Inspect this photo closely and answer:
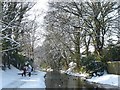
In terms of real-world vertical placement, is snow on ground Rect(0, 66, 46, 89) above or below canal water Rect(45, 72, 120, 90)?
above

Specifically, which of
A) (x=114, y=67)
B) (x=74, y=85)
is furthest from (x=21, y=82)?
(x=114, y=67)

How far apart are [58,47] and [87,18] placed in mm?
28230

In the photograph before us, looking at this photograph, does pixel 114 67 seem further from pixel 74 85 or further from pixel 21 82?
pixel 21 82

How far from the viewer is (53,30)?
65500 millimetres

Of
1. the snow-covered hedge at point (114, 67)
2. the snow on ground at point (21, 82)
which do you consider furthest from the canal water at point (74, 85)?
the snow-covered hedge at point (114, 67)

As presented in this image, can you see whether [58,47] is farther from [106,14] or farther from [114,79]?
[114,79]

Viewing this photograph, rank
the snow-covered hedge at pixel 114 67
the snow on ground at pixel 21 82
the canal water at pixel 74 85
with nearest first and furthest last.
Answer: the snow on ground at pixel 21 82, the canal water at pixel 74 85, the snow-covered hedge at pixel 114 67

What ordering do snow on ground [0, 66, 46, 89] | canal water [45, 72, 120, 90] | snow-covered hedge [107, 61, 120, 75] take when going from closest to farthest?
snow on ground [0, 66, 46, 89]
canal water [45, 72, 120, 90]
snow-covered hedge [107, 61, 120, 75]

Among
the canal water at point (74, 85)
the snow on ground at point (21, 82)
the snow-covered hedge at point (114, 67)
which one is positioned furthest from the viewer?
the snow-covered hedge at point (114, 67)

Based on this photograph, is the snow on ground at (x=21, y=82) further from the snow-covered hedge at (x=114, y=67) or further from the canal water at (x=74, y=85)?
the snow-covered hedge at (x=114, y=67)

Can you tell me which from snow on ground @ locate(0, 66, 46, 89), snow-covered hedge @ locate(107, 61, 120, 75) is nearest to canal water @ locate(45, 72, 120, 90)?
snow on ground @ locate(0, 66, 46, 89)

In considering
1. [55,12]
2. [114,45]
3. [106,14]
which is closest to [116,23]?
[106,14]

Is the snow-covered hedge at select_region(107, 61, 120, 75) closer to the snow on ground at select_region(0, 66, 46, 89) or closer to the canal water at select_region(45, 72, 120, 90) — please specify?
the canal water at select_region(45, 72, 120, 90)

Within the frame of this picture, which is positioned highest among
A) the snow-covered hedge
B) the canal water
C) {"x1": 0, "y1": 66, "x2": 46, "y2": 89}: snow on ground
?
the snow-covered hedge
